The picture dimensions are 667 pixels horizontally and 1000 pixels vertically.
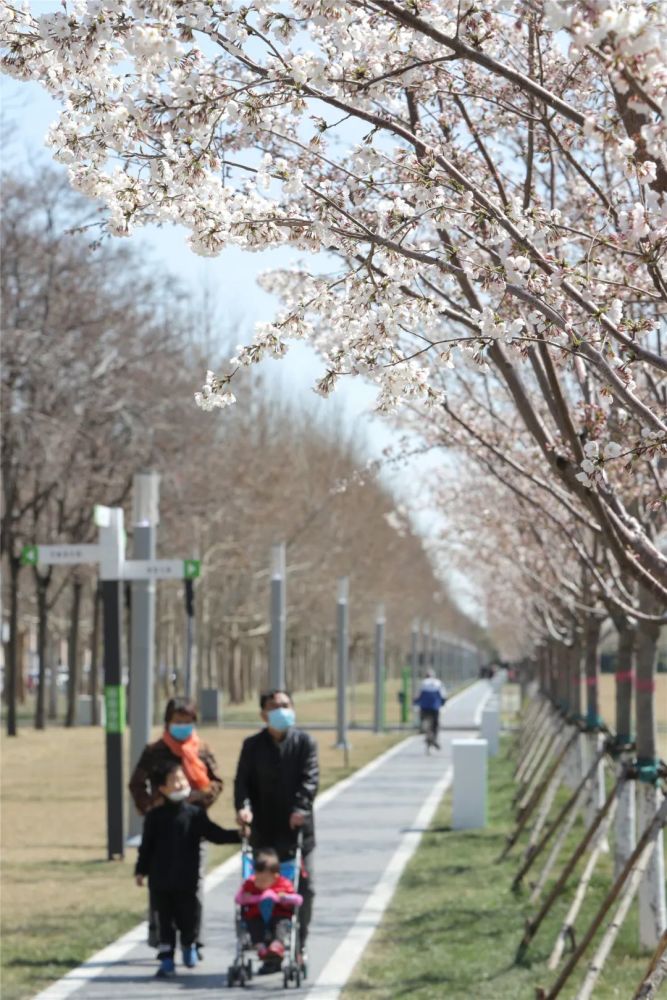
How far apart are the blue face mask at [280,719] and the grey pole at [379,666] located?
29.0 meters

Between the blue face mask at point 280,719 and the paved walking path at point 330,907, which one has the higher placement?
the blue face mask at point 280,719

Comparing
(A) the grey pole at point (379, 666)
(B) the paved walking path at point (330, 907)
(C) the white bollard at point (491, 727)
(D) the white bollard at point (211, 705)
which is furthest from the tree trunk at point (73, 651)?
(B) the paved walking path at point (330, 907)

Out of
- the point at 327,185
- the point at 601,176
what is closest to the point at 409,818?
the point at 601,176

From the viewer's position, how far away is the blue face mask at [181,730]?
1061 centimetres

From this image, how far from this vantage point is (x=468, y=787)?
18781 millimetres

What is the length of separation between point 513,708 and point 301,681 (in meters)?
14.6

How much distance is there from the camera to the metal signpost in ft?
48.3

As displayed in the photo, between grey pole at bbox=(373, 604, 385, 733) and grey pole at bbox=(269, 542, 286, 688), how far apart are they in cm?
1700

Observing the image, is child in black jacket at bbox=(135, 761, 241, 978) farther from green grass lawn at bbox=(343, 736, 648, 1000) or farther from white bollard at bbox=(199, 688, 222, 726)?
white bollard at bbox=(199, 688, 222, 726)

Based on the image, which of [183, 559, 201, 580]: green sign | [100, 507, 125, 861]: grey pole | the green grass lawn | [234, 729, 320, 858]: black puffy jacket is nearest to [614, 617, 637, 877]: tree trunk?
the green grass lawn

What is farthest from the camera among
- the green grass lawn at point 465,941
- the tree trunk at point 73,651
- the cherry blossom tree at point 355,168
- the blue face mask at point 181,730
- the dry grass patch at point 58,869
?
the tree trunk at point 73,651

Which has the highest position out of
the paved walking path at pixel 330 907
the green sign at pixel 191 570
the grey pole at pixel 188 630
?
the green sign at pixel 191 570

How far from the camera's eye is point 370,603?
62.6 metres

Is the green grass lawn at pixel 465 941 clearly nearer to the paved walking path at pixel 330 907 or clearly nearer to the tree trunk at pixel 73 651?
the paved walking path at pixel 330 907
